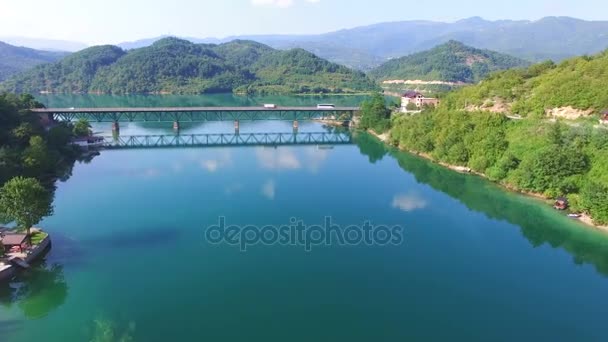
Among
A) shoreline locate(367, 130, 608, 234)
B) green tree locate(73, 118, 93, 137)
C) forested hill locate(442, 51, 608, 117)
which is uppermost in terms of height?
forested hill locate(442, 51, 608, 117)

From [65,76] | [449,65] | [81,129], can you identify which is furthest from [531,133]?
[65,76]

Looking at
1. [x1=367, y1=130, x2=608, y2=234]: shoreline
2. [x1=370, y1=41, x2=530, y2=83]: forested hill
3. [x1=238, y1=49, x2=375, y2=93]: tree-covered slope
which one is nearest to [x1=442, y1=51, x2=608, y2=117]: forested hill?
[x1=367, y1=130, x2=608, y2=234]: shoreline

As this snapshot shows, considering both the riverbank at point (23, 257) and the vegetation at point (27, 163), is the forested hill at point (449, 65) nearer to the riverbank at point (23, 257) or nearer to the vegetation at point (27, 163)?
the vegetation at point (27, 163)

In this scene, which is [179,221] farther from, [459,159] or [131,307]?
[459,159]

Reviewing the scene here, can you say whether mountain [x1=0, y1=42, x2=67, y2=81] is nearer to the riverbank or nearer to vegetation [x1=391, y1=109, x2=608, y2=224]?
the riverbank

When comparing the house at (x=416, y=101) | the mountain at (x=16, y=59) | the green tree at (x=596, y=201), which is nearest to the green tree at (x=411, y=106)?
the house at (x=416, y=101)

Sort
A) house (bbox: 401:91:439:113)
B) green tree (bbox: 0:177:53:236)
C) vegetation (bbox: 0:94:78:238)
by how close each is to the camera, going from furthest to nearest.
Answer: house (bbox: 401:91:439:113) → vegetation (bbox: 0:94:78:238) → green tree (bbox: 0:177:53:236)

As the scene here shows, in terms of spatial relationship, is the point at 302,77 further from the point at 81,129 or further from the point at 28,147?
the point at 28,147
